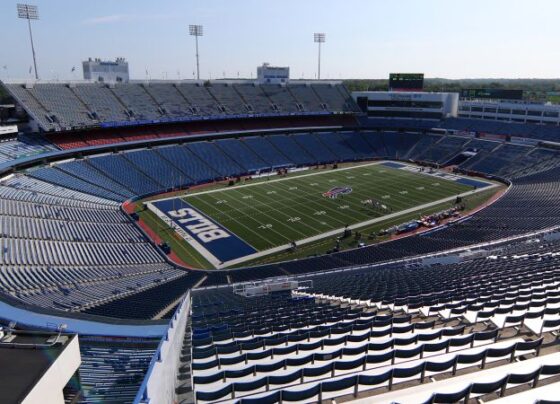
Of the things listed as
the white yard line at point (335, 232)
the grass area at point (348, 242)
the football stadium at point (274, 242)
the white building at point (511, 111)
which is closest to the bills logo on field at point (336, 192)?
the football stadium at point (274, 242)

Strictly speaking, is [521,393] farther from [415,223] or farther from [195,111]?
[195,111]

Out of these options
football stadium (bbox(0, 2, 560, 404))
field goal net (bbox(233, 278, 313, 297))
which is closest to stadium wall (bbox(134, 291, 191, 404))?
football stadium (bbox(0, 2, 560, 404))

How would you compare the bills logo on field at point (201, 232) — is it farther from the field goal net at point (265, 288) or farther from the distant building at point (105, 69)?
the distant building at point (105, 69)

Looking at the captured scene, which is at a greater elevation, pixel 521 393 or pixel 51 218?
pixel 521 393

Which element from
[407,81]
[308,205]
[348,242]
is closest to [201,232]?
[308,205]

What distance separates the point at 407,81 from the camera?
272 feet

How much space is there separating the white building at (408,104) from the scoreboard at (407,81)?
11.6 ft

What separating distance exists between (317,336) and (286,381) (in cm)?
326

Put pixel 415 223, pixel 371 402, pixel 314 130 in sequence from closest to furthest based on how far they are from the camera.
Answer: pixel 371 402, pixel 415 223, pixel 314 130

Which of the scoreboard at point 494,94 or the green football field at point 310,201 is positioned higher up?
the scoreboard at point 494,94

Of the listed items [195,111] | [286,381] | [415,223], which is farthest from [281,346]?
[195,111]

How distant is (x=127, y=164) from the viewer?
55.8m

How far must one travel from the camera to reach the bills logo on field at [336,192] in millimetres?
52306

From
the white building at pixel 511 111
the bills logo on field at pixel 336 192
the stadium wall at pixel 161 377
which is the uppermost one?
the white building at pixel 511 111
